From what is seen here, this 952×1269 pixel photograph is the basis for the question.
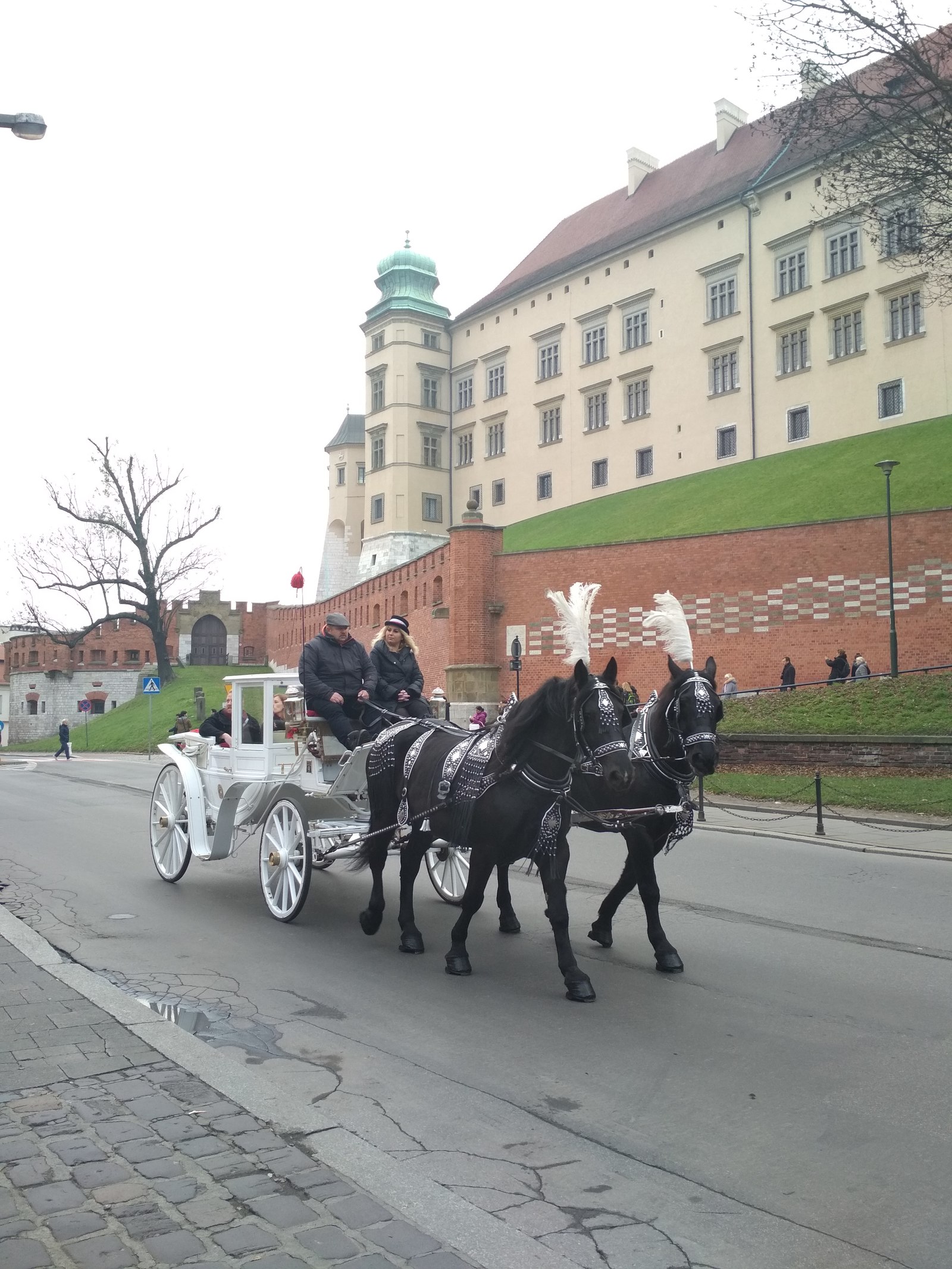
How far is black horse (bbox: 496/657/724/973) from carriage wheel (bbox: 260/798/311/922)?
167 centimetres

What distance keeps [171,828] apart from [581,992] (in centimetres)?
585

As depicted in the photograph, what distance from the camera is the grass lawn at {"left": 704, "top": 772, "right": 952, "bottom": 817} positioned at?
54.1 ft

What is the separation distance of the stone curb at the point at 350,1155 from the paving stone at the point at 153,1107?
0.22 meters

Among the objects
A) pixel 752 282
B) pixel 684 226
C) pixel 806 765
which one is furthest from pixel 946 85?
pixel 684 226

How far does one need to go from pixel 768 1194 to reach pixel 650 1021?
6.88 ft

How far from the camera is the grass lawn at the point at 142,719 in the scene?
168 feet

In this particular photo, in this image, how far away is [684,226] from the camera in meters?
52.1

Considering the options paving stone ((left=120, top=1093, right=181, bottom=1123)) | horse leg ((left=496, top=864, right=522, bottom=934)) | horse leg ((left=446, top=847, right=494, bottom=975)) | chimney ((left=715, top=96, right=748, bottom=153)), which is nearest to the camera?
paving stone ((left=120, top=1093, right=181, bottom=1123))

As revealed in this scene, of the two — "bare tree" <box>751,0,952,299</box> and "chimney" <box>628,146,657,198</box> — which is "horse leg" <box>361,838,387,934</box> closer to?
"bare tree" <box>751,0,952,299</box>

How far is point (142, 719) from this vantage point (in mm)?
57531

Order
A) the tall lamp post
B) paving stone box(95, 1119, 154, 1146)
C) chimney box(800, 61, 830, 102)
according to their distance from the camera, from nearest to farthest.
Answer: paving stone box(95, 1119, 154, 1146), chimney box(800, 61, 830, 102), the tall lamp post

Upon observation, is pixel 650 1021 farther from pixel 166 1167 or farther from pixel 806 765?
pixel 806 765

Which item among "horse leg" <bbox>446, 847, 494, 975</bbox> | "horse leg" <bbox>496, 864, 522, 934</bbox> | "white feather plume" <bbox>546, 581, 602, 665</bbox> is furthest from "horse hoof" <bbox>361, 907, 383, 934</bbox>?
"white feather plume" <bbox>546, 581, 602, 665</bbox>

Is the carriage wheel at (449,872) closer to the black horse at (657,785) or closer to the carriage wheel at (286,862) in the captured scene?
the carriage wheel at (286,862)
